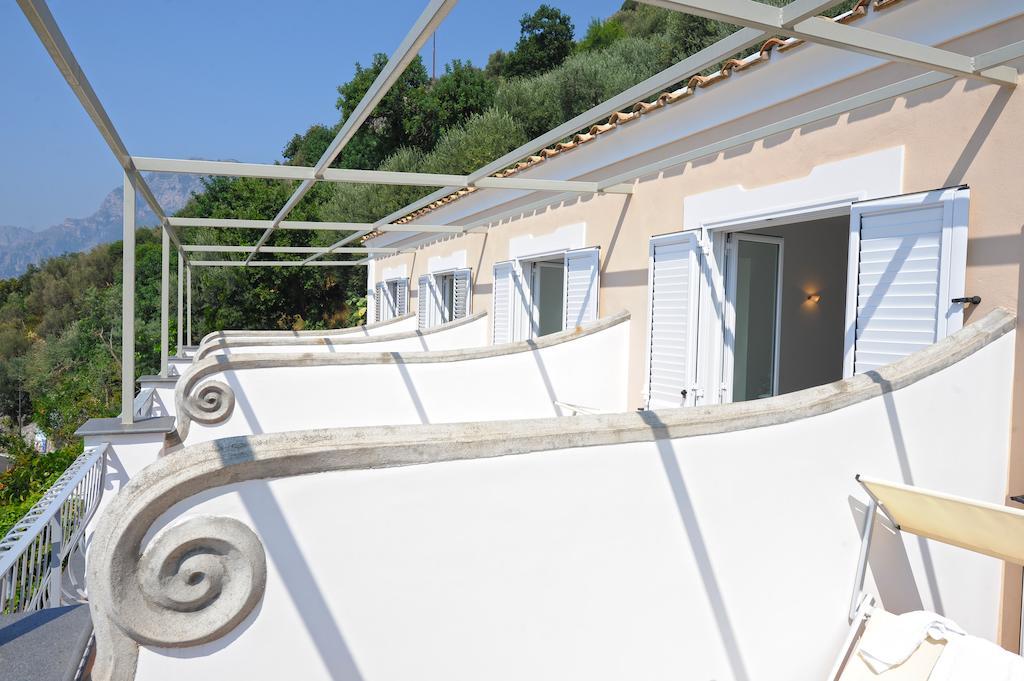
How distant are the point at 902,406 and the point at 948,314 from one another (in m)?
0.82

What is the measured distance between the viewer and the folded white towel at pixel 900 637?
2666 mm

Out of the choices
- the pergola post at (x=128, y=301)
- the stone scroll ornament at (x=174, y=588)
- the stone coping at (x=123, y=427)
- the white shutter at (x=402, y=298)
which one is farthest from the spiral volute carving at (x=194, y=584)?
the white shutter at (x=402, y=298)

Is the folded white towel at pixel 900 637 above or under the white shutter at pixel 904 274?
under

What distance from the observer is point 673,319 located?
5562 millimetres

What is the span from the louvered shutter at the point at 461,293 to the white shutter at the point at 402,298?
3.77m

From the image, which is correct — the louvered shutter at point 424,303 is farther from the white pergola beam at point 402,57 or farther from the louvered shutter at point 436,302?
the white pergola beam at point 402,57

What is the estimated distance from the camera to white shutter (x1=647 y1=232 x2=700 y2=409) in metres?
5.29

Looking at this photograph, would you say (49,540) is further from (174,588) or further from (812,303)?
(812,303)

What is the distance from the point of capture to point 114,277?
139 ft

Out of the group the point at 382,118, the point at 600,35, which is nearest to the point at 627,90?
the point at 600,35

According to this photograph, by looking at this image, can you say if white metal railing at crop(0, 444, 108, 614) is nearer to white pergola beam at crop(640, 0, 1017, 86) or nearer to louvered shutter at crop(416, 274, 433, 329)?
white pergola beam at crop(640, 0, 1017, 86)

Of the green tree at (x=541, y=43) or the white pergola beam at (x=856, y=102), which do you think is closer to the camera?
the white pergola beam at (x=856, y=102)

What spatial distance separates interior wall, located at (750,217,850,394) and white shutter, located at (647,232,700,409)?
2384 mm

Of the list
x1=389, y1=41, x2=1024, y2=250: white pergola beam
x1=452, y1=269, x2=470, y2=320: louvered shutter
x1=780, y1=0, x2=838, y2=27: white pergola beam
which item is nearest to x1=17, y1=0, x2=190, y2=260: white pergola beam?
x1=780, y1=0, x2=838, y2=27: white pergola beam
